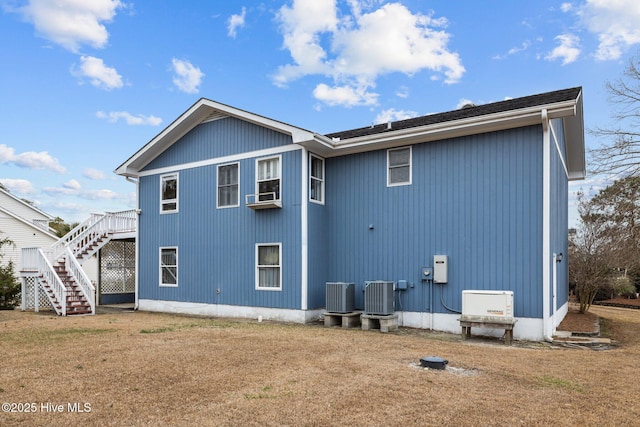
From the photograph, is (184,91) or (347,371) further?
(184,91)

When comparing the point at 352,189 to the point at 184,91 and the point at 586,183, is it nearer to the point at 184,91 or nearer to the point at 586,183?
the point at 184,91

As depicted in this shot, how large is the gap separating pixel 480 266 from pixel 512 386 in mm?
4838

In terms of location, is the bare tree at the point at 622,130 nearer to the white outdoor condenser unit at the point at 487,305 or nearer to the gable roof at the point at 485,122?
the gable roof at the point at 485,122

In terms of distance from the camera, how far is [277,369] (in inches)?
244

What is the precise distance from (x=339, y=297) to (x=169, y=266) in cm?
643

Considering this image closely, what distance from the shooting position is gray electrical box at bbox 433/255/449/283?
10367 millimetres

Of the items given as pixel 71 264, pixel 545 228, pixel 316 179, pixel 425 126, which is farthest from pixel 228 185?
pixel 545 228

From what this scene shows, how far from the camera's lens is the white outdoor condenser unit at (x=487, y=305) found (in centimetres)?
909

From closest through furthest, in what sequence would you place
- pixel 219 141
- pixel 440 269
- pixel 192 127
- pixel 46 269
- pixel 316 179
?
pixel 440 269 → pixel 316 179 → pixel 219 141 → pixel 192 127 → pixel 46 269

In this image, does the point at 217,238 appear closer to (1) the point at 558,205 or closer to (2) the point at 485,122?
(2) the point at 485,122

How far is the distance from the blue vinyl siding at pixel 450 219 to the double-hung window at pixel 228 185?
277 cm

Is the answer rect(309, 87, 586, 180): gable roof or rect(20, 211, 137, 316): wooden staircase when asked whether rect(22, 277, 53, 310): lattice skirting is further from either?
rect(309, 87, 586, 180): gable roof

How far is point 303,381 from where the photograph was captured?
5.55m

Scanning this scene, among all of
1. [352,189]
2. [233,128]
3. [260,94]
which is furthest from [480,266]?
[260,94]
